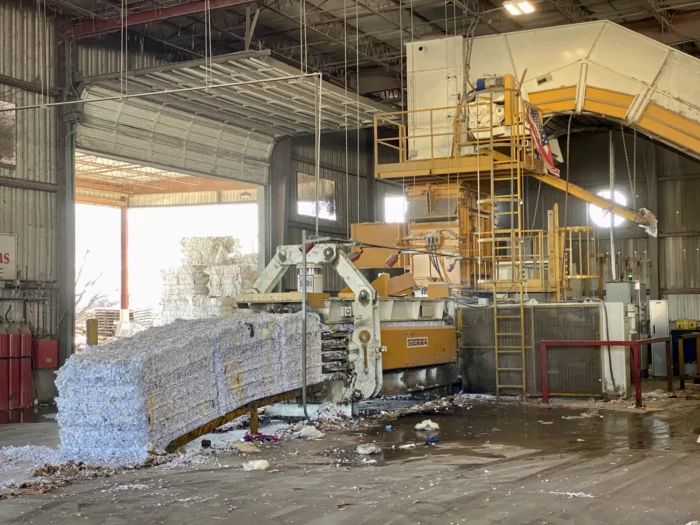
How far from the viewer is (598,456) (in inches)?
341

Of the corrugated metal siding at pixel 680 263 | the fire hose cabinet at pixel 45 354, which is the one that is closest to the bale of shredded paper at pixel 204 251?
the fire hose cabinet at pixel 45 354

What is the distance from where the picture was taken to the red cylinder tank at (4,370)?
603 inches

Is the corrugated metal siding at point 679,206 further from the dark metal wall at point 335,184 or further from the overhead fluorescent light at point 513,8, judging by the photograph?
the overhead fluorescent light at point 513,8

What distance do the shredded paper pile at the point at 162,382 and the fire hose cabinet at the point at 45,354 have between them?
23.0 feet

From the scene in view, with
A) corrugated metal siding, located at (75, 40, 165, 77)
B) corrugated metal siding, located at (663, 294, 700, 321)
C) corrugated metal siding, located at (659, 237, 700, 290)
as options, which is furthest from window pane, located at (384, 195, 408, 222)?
corrugated metal siding, located at (75, 40, 165, 77)

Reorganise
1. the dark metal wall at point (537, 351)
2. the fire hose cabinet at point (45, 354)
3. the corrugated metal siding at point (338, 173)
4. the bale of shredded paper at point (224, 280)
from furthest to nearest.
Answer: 1. the corrugated metal siding at point (338, 173)
2. the bale of shredded paper at point (224, 280)
3. the fire hose cabinet at point (45, 354)
4. the dark metal wall at point (537, 351)

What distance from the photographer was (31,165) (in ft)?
54.3

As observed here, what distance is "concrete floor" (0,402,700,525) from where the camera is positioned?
6.22 metres

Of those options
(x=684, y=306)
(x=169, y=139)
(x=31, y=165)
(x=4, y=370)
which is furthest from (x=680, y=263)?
(x=4, y=370)

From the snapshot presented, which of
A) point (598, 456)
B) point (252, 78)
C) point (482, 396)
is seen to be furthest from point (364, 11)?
point (598, 456)

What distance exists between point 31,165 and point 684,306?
20.0m

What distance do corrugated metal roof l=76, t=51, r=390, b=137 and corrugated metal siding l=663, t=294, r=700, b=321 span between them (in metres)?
11.6

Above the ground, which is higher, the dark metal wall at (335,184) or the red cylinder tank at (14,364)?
the dark metal wall at (335,184)

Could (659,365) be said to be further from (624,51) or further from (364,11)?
(364,11)
